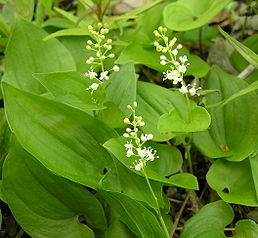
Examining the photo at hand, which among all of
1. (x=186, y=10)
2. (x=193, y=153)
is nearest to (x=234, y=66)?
(x=186, y=10)

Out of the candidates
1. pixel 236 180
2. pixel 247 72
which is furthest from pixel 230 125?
pixel 247 72

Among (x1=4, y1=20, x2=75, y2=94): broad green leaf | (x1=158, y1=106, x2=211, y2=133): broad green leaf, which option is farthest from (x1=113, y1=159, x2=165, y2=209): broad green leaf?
(x1=4, y1=20, x2=75, y2=94): broad green leaf

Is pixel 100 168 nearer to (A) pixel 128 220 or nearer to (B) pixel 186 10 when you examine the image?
(A) pixel 128 220

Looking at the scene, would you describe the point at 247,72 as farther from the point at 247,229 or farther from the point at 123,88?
the point at 247,229

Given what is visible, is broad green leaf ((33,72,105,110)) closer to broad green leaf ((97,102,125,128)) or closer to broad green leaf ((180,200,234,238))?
broad green leaf ((97,102,125,128))

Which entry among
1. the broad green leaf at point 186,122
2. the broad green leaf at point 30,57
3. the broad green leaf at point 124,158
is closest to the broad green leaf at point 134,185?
the broad green leaf at point 124,158
